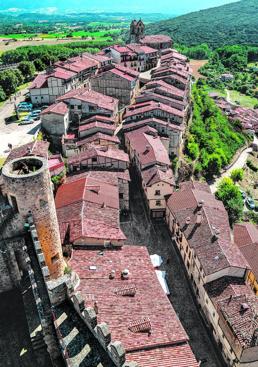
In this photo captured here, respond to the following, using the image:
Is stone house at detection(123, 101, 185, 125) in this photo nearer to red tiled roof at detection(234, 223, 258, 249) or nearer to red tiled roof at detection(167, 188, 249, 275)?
red tiled roof at detection(167, 188, 249, 275)

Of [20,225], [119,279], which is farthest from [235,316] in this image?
[20,225]

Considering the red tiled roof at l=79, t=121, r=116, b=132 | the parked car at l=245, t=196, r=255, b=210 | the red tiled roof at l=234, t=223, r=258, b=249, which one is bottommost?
the parked car at l=245, t=196, r=255, b=210

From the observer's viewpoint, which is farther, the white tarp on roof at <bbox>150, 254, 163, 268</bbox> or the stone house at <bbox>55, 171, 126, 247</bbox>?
the white tarp on roof at <bbox>150, 254, 163, 268</bbox>

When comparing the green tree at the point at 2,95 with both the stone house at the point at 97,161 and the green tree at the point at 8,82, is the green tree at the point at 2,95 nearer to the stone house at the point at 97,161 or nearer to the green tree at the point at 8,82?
the green tree at the point at 8,82

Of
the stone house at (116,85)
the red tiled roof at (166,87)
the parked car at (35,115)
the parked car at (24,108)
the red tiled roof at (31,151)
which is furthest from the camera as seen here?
the red tiled roof at (166,87)

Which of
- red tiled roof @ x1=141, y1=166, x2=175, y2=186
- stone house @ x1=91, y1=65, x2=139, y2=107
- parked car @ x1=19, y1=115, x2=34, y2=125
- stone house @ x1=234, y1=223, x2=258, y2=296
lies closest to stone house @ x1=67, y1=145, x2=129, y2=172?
red tiled roof @ x1=141, y1=166, x2=175, y2=186

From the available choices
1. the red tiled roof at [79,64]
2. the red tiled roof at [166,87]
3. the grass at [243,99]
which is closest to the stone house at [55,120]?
the red tiled roof at [79,64]
